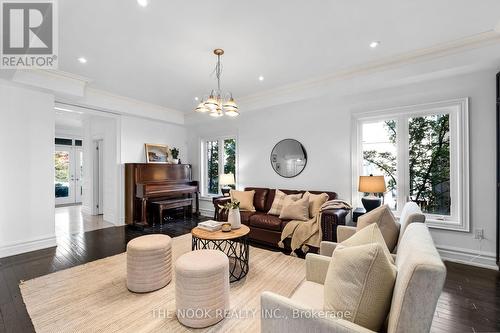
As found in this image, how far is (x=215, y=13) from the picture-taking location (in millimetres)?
2268

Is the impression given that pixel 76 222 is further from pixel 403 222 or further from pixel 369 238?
pixel 403 222

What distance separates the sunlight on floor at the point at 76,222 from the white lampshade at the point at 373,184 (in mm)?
5345

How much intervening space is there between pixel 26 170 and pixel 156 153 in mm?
2571

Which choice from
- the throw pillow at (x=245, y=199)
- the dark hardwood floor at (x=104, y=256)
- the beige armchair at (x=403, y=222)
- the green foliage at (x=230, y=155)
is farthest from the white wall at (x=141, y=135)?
the beige armchair at (x=403, y=222)

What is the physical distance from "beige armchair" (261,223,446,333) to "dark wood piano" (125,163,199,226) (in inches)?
174

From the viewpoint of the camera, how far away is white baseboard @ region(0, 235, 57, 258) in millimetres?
3431

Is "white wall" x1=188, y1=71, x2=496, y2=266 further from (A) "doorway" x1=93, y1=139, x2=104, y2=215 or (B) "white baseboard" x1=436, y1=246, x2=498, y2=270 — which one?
(A) "doorway" x1=93, y1=139, x2=104, y2=215

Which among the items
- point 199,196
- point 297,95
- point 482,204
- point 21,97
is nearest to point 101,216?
point 199,196

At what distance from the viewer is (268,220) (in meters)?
3.77

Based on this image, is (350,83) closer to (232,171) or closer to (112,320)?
(232,171)

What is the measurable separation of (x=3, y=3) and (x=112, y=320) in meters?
3.12

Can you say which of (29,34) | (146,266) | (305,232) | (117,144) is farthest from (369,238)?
(117,144)

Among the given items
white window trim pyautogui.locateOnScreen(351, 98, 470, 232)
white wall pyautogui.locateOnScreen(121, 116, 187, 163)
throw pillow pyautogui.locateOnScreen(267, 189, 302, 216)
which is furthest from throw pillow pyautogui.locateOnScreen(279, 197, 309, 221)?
white wall pyautogui.locateOnScreen(121, 116, 187, 163)

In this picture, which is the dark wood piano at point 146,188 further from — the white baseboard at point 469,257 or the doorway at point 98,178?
the white baseboard at point 469,257
